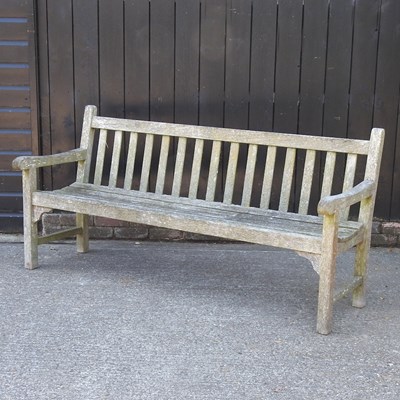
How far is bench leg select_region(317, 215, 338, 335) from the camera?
3.38m

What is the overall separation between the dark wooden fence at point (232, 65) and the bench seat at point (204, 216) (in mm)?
897

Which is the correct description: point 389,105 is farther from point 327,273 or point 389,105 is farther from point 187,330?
point 187,330

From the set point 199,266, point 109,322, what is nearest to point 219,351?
point 109,322

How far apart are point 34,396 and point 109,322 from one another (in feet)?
2.72

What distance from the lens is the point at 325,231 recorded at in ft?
11.1

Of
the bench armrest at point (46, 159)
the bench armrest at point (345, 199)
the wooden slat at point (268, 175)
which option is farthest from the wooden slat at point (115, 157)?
the bench armrest at point (345, 199)

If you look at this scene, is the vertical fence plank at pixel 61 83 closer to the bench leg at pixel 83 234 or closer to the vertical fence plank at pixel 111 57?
the vertical fence plank at pixel 111 57

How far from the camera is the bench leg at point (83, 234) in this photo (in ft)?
15.9

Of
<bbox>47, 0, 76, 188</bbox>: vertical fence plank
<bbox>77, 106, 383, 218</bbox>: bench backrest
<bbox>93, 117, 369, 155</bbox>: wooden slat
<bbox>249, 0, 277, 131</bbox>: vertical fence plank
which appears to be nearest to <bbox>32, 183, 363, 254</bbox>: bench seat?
<bbox>77, 106, 383, 218</bbox>: bench backrest

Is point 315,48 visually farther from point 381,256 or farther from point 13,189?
point 13,189

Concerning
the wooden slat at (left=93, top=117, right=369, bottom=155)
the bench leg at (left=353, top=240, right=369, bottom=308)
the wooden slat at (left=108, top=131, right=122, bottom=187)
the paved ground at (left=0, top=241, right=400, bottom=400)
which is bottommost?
the paved ground at (left=0, top=241, right=400, bottom=400)

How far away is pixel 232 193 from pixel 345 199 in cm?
104

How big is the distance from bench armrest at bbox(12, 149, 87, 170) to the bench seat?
194 mm

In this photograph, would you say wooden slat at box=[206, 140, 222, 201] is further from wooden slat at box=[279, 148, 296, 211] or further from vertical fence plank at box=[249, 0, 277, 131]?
vertical fence plank at box=[249, 0, 277, 131]
